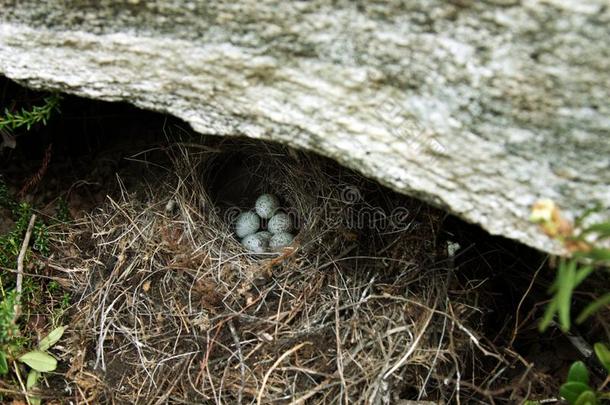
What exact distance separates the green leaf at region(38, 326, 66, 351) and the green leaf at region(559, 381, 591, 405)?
1299 mm

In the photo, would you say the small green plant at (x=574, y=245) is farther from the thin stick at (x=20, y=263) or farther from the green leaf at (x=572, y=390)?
the thin stick at (x=20, y=263)

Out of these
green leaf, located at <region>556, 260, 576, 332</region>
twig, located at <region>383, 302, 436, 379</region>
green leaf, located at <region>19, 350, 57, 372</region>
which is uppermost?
green leaf, located at <region>556, 260, 576, 332</region>

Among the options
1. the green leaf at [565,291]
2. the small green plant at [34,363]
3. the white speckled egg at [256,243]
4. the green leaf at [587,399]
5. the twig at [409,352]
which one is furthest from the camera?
the white speckled egg at [256,243]

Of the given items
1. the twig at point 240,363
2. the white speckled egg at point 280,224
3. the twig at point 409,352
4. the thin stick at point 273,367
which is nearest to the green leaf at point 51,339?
the twig at point 240,363

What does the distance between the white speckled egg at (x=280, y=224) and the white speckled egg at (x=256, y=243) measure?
0.06 m

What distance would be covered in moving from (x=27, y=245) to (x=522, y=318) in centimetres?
145

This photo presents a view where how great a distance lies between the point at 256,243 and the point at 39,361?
739 millimetres

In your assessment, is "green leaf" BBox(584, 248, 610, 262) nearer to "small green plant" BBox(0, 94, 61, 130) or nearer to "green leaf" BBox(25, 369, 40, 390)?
"small green plant" BBox(0, 94, 61, 130)

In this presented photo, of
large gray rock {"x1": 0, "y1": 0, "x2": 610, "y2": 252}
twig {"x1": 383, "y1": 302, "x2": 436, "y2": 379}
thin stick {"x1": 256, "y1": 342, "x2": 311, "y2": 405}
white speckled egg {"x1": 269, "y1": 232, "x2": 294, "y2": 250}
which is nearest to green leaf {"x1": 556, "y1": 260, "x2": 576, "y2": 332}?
large gray rock {"x1": 0, "y1": 0, "x2": 610, "y2": 252}

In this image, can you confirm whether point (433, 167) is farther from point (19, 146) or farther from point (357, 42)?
point (19, 146)

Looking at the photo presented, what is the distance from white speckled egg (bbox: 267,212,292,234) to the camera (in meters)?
2.00

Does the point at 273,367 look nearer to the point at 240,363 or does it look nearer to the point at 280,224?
the point at 240,363

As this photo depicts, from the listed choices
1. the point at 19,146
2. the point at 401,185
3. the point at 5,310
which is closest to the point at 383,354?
the point at 401,185

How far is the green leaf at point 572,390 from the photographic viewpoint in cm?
122
